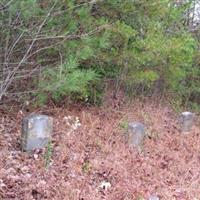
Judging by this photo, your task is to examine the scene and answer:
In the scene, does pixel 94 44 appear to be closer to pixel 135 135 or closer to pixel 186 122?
pixel 135 135

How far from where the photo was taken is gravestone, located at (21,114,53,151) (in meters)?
4.69

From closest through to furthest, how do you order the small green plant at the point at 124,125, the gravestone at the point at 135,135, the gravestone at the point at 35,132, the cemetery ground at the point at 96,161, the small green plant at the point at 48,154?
the cemetery ground at the point at 96,161 < the small green plant at the point at 48,154 < the gravestone at the point at 35,132 < the gravestone at the point at 135,135 < the small green plant at the point at 124,125

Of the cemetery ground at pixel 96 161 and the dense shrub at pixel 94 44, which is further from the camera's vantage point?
the dense shrub at pixel 94 44

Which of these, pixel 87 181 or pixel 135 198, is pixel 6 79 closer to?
pixel 87 181

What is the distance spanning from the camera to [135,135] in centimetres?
575

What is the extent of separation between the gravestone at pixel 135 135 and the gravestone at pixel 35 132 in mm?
1283

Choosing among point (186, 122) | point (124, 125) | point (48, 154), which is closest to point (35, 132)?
point (48, 154)

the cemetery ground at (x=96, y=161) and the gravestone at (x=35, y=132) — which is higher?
the gravestone at (x=35, y=132)

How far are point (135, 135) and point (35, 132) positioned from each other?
1561 millimetres

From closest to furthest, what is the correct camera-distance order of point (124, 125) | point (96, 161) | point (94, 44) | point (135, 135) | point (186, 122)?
point (96, 161)
point (94, 44)
point (135, 135)
point (124, 125)
point (186, 122)

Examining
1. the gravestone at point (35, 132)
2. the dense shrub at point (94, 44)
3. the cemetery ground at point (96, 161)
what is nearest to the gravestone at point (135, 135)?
the cemetery ground at point (96, 161)

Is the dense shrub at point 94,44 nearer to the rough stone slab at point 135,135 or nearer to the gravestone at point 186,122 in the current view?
the gravestone at point 186,122

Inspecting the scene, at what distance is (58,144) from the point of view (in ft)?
16.5

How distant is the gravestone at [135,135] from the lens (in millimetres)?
5707
